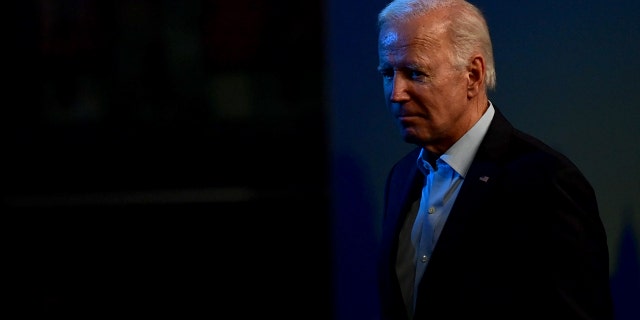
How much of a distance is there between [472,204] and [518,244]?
0.13 meters

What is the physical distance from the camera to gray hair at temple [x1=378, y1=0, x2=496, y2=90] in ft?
5.62

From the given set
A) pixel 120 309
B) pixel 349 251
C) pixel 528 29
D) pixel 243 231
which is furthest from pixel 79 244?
pixel 528 29

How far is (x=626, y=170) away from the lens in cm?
191

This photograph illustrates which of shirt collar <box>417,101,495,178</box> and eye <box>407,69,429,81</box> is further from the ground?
eye <box>407,69,429,81</box>

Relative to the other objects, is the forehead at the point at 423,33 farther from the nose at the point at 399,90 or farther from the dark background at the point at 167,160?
the dark background at the point at 167,160

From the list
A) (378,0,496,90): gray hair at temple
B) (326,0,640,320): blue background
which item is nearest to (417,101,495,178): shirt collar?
(378,0,496,90): gray hair at temple

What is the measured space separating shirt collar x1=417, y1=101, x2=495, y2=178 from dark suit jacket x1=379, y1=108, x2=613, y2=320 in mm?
23

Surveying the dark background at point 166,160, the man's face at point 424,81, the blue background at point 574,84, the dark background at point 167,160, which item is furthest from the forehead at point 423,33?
the dark background at point 166,160

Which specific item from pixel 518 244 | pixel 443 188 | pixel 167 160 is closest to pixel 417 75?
pixel 443 188

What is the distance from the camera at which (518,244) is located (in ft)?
5.26

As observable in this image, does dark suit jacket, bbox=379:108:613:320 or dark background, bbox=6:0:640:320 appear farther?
dark background, bbox=6:0:640:320

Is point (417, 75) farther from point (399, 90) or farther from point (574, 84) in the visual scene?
point (574, 84)

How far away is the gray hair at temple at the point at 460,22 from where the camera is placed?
1.71 meters

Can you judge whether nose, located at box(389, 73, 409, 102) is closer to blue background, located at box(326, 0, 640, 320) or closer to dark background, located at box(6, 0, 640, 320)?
blue background, located at box(326, 0, 640, 320)
